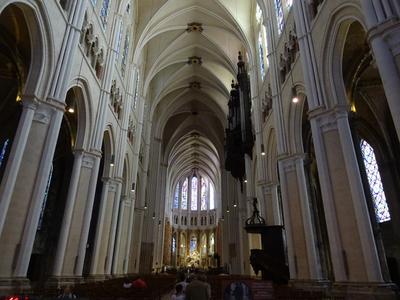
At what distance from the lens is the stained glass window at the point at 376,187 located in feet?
51.1

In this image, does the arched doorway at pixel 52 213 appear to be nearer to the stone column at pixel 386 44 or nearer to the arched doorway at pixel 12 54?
the arched doorway at pixel 12 54

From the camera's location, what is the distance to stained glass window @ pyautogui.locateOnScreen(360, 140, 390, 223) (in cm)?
1556

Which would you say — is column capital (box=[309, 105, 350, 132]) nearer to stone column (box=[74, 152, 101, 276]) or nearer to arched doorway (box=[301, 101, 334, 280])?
arched doorway (box=[301, 101, 334, 280])

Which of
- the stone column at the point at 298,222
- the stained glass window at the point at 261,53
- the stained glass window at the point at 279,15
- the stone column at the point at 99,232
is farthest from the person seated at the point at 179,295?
the stained glass window at the point at 261,53

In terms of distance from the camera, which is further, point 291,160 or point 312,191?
point 312,191

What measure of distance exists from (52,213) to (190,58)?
56.1 feet

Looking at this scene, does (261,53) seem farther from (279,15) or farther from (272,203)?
(272,203)

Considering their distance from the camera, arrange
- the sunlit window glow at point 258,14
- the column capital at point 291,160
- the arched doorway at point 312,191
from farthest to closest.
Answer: the sunlit window glow at point 258,14 < the arched doorway at point 312,191 < the column capital at point 291,160

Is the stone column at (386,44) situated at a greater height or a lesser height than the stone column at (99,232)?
greater

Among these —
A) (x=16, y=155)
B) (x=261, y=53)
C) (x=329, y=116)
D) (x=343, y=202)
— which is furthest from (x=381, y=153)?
(x=16, y=155)

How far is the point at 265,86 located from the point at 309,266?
9.98m

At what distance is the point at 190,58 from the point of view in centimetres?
2673

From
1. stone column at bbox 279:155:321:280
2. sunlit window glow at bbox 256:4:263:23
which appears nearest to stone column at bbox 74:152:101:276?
stone column at bbox 279:155:321:280

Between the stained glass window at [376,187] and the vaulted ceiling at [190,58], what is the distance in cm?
942
